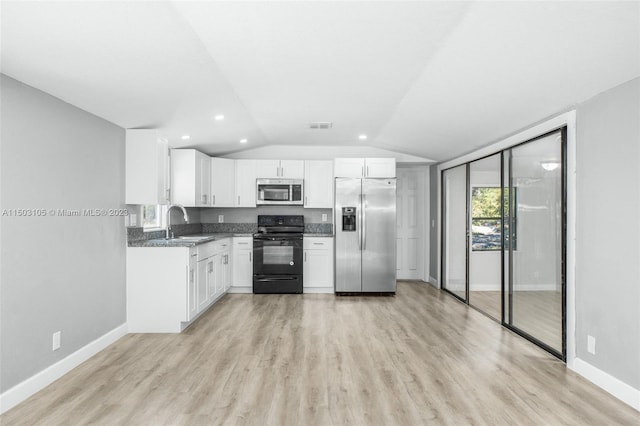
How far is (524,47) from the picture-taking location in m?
2.25

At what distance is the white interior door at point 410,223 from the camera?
23.2 feet

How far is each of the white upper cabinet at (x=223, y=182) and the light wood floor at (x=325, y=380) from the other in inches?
89.2

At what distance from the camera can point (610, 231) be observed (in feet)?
8.93

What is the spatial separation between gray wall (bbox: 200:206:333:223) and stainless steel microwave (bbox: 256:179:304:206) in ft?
1.28

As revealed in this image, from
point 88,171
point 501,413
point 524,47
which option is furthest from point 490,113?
point 88,171

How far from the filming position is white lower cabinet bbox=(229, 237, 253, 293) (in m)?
5.96

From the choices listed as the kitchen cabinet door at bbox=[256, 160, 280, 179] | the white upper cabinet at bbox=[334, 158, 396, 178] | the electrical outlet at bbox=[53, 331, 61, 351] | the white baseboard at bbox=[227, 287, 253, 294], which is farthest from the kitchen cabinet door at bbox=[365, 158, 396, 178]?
the electrical outlet at bbox=[53, 331, 61, 351]

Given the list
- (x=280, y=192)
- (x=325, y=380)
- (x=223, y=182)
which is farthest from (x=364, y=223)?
(x=325, y=380)

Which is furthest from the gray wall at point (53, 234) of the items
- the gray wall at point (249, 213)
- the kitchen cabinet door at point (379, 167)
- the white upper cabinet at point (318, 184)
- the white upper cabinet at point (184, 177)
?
the kitchen cabinet door at point (379, 167)

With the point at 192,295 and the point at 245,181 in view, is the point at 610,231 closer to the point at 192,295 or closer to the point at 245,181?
the point at 192,295

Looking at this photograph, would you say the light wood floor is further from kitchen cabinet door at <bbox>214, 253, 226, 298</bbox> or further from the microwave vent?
the microwave vent

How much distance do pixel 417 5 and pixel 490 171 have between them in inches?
129

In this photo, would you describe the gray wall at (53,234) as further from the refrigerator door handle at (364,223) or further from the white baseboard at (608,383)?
the white baseboard at (608,383)

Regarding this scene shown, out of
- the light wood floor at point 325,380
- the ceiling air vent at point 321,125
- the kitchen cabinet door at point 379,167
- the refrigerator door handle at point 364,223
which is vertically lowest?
the light wood floor at point 325,380
